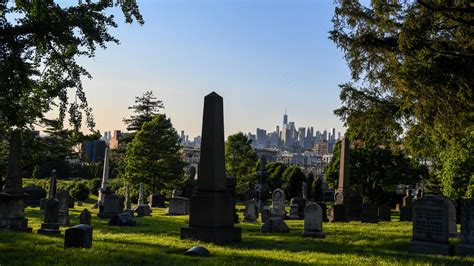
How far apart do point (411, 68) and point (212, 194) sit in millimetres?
6137

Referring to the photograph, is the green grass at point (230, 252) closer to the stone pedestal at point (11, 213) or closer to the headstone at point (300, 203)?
the stone pedestal at point (11, 213)

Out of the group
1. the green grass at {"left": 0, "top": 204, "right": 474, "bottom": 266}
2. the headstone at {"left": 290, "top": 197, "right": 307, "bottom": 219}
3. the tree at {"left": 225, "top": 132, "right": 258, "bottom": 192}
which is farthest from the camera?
the tree at {"left": 225, "top": 132, "right": 258, "bottom": 192}

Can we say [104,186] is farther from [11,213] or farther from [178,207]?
[11,213]

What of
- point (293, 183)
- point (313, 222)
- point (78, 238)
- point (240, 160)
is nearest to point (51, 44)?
point (78, 238)

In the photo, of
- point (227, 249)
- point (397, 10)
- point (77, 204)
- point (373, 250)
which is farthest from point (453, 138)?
point (77, 204)

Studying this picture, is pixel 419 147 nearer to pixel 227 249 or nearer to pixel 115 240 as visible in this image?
pixel 227 249

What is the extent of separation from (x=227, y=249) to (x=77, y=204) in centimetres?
3120

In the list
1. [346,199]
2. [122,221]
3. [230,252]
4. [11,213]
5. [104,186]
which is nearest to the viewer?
[230,252]

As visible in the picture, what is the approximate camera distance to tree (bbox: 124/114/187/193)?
45219mm

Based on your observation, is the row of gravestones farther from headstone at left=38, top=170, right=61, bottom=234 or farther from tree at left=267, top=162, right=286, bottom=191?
tree at left=267, top=162, right=286, bottom=191

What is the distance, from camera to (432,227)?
37.5ft

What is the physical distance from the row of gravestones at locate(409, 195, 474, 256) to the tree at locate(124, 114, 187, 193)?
1401 inches

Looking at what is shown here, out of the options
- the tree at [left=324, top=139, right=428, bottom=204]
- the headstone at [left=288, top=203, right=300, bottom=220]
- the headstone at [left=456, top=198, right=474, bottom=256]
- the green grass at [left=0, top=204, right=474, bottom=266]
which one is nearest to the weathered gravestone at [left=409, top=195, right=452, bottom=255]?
the headstone at [left=456, top=198, right=474, bottom=256]

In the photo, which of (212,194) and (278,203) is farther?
(278,203)
